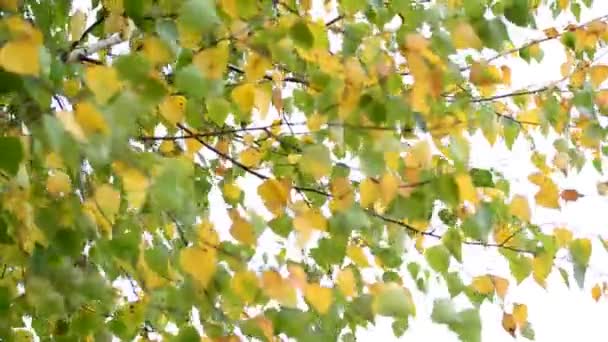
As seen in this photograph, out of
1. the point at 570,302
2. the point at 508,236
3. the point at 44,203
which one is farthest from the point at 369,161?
the point at 570,302

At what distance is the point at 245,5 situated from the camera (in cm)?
67

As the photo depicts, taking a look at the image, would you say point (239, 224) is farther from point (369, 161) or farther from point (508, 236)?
point (508, 236)

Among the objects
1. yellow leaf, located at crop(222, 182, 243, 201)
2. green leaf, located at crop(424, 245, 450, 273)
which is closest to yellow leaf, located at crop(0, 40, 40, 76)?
green leaf, located at crop(424, 245, 450, 273)

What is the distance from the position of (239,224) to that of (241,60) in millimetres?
440

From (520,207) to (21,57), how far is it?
61 cm

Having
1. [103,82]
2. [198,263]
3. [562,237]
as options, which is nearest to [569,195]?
[562,237]

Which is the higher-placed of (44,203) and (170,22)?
(170,22)

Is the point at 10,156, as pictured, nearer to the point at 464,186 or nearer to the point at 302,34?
the point at 302,34

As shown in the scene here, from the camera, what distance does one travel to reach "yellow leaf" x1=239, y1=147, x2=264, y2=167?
1065 millimetres

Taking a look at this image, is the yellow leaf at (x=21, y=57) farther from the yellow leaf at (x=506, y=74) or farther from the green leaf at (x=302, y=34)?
the yellow leaf at (x=506, y=74)

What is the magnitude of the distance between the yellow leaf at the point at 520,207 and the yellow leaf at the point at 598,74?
0.21 m

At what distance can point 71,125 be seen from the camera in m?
0.48

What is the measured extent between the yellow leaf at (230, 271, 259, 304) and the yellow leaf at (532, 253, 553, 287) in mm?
400

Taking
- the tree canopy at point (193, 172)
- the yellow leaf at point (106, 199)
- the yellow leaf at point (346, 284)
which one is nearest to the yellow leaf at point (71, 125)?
the tree canopy at point (193, 172)
